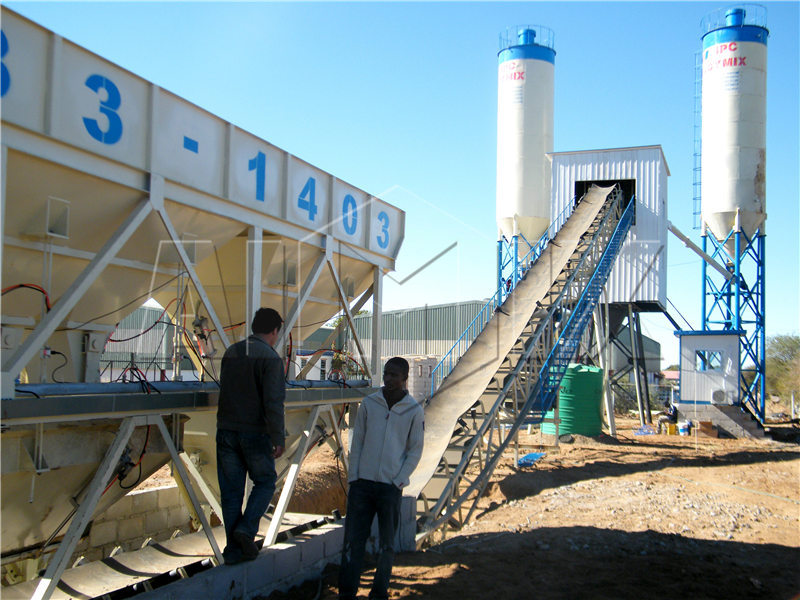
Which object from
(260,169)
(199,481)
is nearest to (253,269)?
(260,169)

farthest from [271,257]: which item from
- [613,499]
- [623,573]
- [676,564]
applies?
[613,499]

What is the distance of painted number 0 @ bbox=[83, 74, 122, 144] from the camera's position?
4938 mm

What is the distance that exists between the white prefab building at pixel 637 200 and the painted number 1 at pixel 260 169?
15675mm

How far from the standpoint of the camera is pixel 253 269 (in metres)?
6.85

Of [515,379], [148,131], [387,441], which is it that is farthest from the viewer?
[515,379]

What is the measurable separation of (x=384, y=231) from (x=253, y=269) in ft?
9.44

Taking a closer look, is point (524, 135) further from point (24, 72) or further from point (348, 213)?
point (24, 72)

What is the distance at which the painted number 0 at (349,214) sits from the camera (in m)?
8.33

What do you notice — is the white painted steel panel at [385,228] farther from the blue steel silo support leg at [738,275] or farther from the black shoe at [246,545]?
the blue steel silo support leg at [738,275]

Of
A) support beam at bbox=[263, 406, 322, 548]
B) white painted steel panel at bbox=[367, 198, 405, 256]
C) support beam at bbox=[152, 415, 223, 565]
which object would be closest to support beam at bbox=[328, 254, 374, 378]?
white painted steel panel at bbox=[367, 198, 405, 256]

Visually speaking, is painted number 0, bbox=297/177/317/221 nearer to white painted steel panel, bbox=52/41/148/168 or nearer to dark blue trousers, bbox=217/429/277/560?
white painted steel panel, bbox=52/41/148/168

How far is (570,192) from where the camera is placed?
69.1ft

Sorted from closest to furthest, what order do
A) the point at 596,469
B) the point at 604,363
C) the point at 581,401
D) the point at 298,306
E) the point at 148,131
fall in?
the point at 148,131 → the point at 298,306 → the point at 596,469 → the point at 581,401 → the point at 604,363

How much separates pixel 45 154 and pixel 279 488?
5.84 metres
